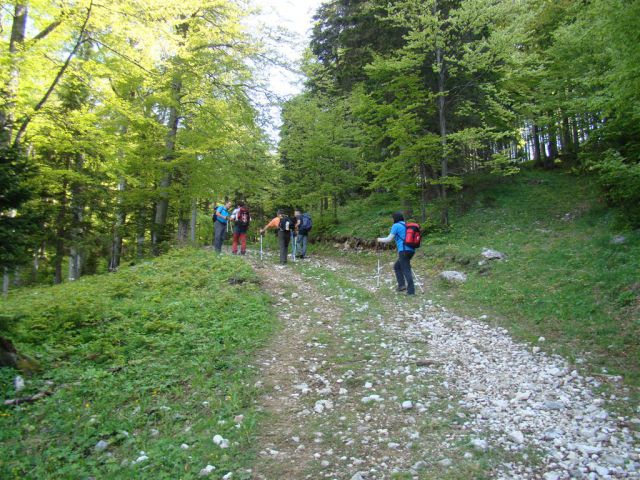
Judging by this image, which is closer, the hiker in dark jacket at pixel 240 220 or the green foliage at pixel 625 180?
the green foliage at pixel 625 180

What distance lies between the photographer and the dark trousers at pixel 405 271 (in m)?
10.9

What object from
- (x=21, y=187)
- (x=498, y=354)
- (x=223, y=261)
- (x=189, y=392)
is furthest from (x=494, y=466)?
(x=223, y=261)

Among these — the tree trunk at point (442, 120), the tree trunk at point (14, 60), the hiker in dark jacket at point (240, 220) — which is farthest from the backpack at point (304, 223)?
the tree trunk at point (14, 60)

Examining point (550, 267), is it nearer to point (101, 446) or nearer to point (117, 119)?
point (101, 446)

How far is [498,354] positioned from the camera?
262 inches

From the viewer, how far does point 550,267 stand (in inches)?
410

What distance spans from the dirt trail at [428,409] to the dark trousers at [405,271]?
7.97 feet

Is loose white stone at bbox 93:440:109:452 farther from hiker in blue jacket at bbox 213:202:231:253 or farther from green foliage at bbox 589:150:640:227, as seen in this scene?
hiker in blue jacket at bbox 213:202:231:253

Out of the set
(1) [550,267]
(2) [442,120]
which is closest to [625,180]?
(1) [550,267]

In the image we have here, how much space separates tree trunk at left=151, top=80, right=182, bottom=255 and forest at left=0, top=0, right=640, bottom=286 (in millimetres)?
81

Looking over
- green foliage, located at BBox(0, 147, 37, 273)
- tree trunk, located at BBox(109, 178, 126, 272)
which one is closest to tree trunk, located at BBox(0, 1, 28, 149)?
green foliage, located at BBox(0, 147, 37, 273)

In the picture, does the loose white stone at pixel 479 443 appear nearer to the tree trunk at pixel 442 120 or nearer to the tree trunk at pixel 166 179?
the tree trunk at pixel 442 120

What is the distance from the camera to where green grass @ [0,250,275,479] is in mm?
4102

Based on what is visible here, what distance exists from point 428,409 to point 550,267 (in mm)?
7399
